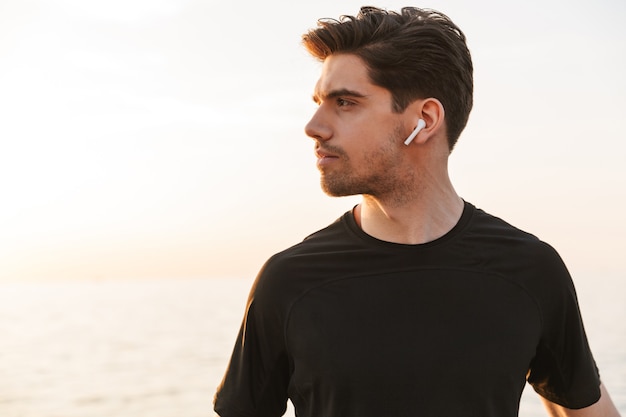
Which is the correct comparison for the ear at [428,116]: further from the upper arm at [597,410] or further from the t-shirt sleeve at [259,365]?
the upper arm at [597,410]

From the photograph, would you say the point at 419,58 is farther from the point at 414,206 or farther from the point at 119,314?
the point at 119,314

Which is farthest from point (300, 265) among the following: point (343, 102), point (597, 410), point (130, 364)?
point (130, 364)

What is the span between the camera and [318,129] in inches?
112

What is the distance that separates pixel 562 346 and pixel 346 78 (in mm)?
1171

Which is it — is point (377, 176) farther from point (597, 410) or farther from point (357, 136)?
point (597, 410)

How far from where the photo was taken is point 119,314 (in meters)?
38.0

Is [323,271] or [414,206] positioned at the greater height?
[414,206]

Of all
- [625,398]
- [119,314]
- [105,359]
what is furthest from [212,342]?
[119,314]

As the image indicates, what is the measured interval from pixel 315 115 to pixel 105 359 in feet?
64.1

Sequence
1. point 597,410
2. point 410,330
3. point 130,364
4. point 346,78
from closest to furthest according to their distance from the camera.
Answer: point 410,330
point 346,78
point 597,410
point 130,364

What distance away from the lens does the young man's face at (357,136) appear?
2830 millimetres

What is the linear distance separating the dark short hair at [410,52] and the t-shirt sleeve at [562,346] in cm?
60

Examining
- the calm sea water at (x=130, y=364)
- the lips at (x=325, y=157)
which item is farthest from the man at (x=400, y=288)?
the calm sea water at (x=130, y=364)

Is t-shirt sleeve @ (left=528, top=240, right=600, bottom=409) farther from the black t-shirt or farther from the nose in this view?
the nose
